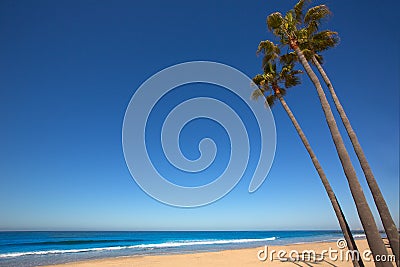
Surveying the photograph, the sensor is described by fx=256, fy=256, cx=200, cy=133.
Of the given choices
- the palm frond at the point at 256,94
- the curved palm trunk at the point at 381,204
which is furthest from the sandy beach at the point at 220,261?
the palm frond at the point at 256,94

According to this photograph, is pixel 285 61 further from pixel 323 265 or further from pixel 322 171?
pixel 323 265

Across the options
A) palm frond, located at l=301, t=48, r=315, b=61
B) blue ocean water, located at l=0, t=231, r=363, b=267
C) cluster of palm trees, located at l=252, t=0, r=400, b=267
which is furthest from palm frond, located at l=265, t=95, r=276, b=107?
blue ocean water, located at l=0, t=231, r=363, b=267

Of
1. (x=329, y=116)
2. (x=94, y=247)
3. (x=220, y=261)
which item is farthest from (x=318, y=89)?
(x=94, y=247)

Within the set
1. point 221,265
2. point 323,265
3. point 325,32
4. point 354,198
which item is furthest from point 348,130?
point 221,265

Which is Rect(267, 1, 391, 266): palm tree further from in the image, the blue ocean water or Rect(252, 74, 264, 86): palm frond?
the blue ocean water

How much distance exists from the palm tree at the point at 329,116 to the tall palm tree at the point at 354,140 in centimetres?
32

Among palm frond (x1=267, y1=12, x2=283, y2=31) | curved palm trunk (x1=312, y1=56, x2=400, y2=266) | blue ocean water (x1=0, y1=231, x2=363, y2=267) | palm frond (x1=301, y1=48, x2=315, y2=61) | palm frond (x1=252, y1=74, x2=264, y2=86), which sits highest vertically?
palm frond (x1=267, y1=12, x2=283, y2=31)

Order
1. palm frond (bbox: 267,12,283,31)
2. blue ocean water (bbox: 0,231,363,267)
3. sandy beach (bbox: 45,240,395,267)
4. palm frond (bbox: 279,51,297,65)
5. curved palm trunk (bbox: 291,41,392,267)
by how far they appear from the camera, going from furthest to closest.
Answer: blue ocean water (bbox: 0,231,363,267) → sandy beach (bbox: 45,240,395,267) → palm frond (bbox: 279,51,297,65) → palm frond (bbox: 267,12,283,31) → curved palm trunk (bbox: 291,41,392,267)

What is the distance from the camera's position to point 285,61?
11219 millimetres

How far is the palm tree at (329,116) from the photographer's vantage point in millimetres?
6430

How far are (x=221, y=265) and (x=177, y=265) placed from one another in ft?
8.75

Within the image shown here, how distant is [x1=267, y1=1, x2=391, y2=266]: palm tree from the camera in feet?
21.1

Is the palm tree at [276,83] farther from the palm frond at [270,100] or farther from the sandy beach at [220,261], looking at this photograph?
the sandy beach at [220,261]

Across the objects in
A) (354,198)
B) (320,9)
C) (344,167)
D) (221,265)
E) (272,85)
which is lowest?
(221,265)
